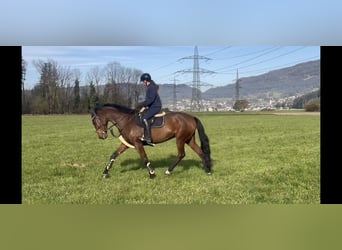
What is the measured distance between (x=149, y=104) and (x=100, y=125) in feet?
2.24

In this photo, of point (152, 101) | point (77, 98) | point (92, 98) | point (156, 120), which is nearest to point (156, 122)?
point (156, 120)

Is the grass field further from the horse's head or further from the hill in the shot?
the hill

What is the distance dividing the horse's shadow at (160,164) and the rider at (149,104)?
0.29 metres

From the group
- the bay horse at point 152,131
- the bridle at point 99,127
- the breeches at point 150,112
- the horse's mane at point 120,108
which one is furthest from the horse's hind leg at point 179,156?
the bridle at point 99,127

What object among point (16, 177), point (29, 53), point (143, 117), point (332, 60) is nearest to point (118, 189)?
point (143, 117)

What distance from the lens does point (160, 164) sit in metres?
5.19

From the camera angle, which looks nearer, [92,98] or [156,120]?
[156,120]

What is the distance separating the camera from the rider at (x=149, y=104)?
502cm

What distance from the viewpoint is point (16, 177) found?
5125mm

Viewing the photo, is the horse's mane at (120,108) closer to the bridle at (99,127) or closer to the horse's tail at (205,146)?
the bridle at (99,127)

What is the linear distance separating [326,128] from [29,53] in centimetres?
374

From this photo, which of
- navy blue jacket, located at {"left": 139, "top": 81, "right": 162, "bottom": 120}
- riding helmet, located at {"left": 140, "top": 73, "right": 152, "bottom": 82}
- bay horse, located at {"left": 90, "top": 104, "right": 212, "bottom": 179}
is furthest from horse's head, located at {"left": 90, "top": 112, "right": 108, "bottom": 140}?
riding helmet, located at {"left": 140, "top": 73, "right": 152, "bottom": 82}

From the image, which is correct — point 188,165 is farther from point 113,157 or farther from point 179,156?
point 113,157

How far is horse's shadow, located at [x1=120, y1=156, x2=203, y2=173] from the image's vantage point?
5.18 metres
